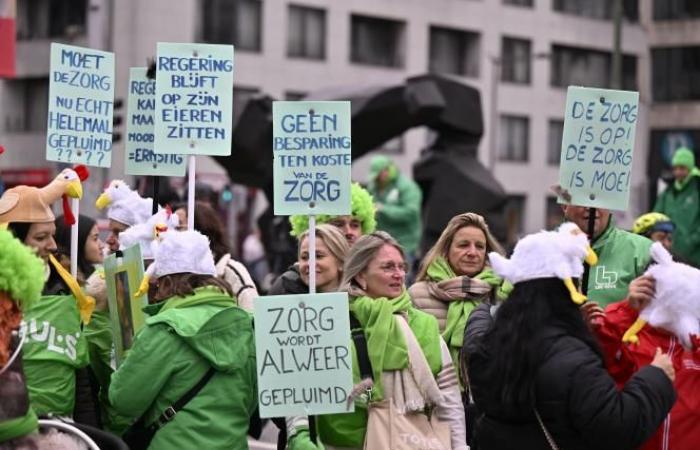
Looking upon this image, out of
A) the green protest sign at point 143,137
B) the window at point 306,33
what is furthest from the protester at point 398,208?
the window at point 306,33

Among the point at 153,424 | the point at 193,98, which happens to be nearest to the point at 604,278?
the point at 193,98

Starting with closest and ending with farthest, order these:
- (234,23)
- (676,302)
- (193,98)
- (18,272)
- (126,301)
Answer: (18,272), (676,302), (126,301), (193,98), (234,23)

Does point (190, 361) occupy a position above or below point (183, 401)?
above

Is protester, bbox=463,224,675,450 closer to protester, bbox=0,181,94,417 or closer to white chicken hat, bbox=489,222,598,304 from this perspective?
white chicken hat, bbox=489,222,598,304

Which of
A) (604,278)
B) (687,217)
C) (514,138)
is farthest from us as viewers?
(514,138)

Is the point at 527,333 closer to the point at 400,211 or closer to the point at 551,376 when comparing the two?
the point at 551,376

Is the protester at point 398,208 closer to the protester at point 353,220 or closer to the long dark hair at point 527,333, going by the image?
the protester at point 353,220

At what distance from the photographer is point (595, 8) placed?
2158 inches

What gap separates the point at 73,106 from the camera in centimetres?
809

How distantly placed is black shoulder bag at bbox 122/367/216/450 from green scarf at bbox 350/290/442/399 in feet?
2.25

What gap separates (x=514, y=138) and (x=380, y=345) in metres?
46.7

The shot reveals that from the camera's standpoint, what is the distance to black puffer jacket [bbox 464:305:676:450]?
5.17 meters

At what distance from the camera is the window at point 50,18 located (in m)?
41.7

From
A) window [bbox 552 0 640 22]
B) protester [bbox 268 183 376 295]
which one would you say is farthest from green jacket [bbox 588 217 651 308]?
window [bbox 552 0 640 22]
